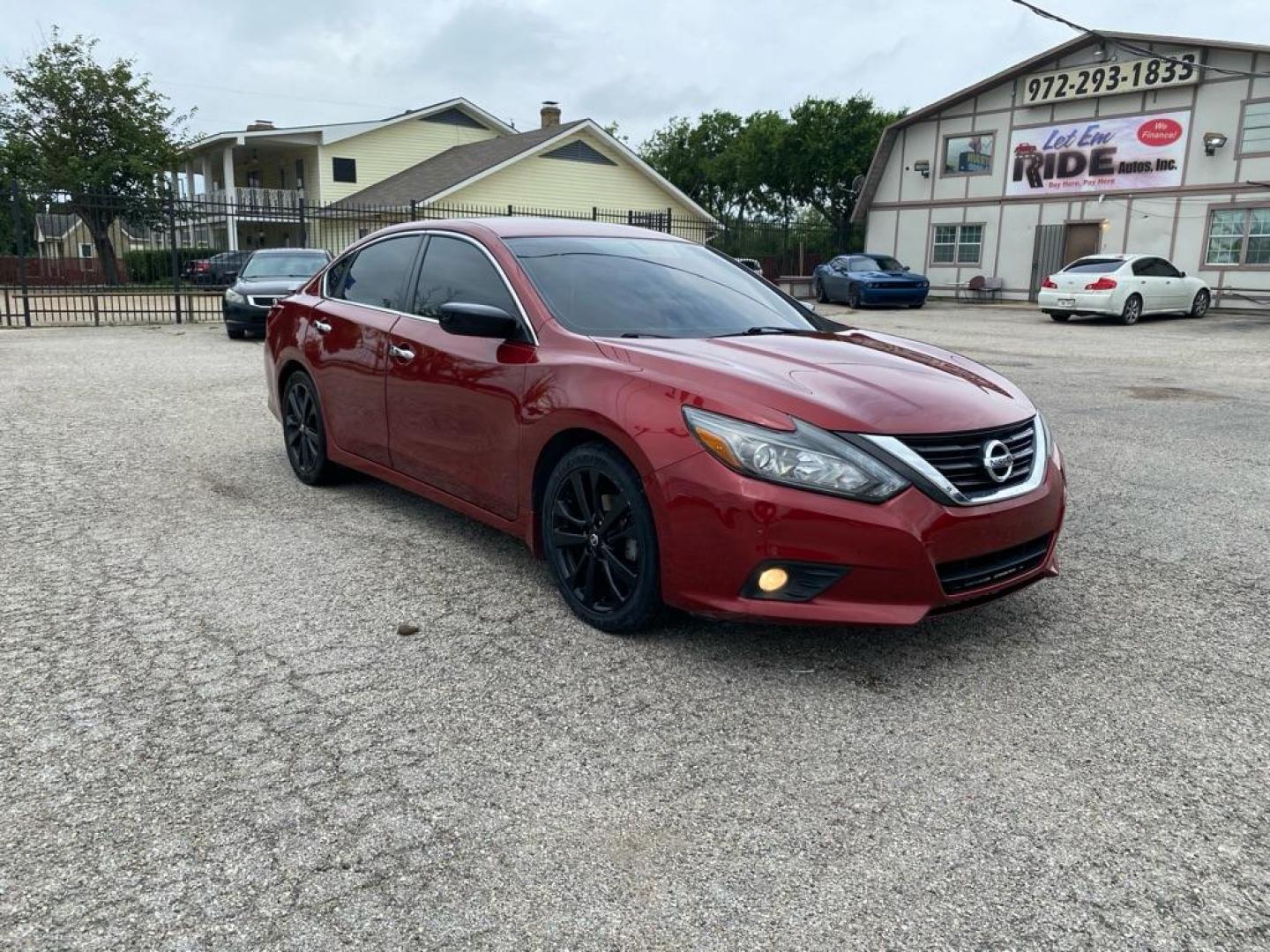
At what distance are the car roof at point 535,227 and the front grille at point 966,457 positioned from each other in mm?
2210

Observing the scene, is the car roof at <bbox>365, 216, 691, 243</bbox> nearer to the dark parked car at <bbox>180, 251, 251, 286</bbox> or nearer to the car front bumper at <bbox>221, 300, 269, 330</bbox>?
the car front bumper at <bbox>221, 300, 269, 330</bbox>

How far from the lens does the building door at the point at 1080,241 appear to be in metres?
27.5

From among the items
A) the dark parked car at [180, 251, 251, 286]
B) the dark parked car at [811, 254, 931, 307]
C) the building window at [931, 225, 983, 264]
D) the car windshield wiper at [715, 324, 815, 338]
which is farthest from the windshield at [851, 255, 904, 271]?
the car windshield wiper at [715, 324, 815, 338]

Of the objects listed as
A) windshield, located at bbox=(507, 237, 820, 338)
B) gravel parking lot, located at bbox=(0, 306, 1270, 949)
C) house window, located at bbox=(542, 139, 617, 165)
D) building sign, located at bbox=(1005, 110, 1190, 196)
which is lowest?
gravel parking lot, located at bbox=(0, 306, 1270, 949)

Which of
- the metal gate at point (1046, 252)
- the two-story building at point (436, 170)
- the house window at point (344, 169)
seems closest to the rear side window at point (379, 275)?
the metal gate at point (1046, 252)

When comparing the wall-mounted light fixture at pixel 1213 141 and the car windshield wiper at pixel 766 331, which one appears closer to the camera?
the car windshield wiper at pixel 766 331

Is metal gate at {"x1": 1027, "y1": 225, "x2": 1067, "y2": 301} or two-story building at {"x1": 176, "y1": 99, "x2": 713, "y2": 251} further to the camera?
two-story building at {"x1": 176, "y1": 99, "x2": 713, "y2": 251}

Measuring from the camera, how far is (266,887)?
2.24 m

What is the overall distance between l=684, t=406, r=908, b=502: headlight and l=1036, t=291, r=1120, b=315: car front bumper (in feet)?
65.1

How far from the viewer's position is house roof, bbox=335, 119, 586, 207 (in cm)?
3316

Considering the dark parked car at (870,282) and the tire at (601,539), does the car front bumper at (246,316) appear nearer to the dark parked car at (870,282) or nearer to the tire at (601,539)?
the tire at (601,539)

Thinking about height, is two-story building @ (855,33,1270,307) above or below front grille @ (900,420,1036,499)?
above

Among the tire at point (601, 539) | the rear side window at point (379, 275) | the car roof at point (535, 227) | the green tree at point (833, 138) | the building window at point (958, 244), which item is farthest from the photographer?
the green tree at point (833, 138)

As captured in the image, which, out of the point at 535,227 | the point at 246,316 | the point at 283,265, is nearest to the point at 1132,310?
the point at 283,265
